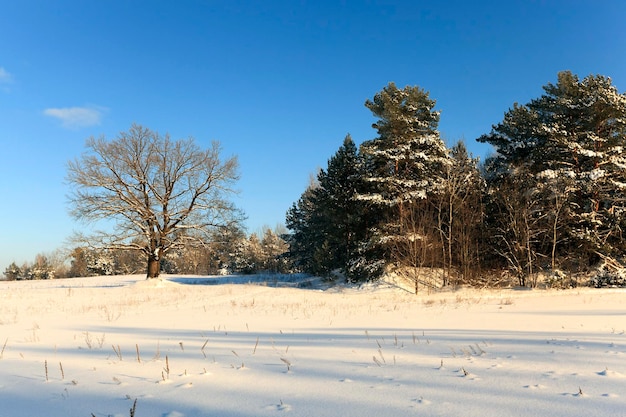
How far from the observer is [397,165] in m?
24.4

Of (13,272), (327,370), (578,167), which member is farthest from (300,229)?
(13,272)

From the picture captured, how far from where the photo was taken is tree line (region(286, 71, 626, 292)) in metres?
22.3

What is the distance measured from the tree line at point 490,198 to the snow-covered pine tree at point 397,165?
0.25 ft

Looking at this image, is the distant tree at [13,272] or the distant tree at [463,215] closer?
the distant tree at [463,215]

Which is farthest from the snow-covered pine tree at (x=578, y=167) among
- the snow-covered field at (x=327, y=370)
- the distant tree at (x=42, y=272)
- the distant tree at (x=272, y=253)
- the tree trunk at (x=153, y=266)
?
the distant tree at (x=42, y=272)

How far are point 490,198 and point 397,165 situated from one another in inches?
292

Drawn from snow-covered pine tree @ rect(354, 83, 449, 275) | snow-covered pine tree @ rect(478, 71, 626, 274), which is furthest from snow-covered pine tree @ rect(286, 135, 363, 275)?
snow-covered pine tree @ rect(478, 71, 626, 274)

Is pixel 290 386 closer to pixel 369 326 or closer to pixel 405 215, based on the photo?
pixel 369 326

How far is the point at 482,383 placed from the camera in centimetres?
350

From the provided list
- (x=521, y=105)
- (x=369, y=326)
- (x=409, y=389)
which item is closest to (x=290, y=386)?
(x=409, y=389)

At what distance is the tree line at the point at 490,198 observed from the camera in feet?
73.3

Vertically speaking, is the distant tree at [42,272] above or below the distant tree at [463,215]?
below

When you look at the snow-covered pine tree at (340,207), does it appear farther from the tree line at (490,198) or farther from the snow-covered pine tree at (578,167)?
the snow-covered pine tree at (578,167)

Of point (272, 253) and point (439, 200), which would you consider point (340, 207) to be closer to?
point (439, 200)
